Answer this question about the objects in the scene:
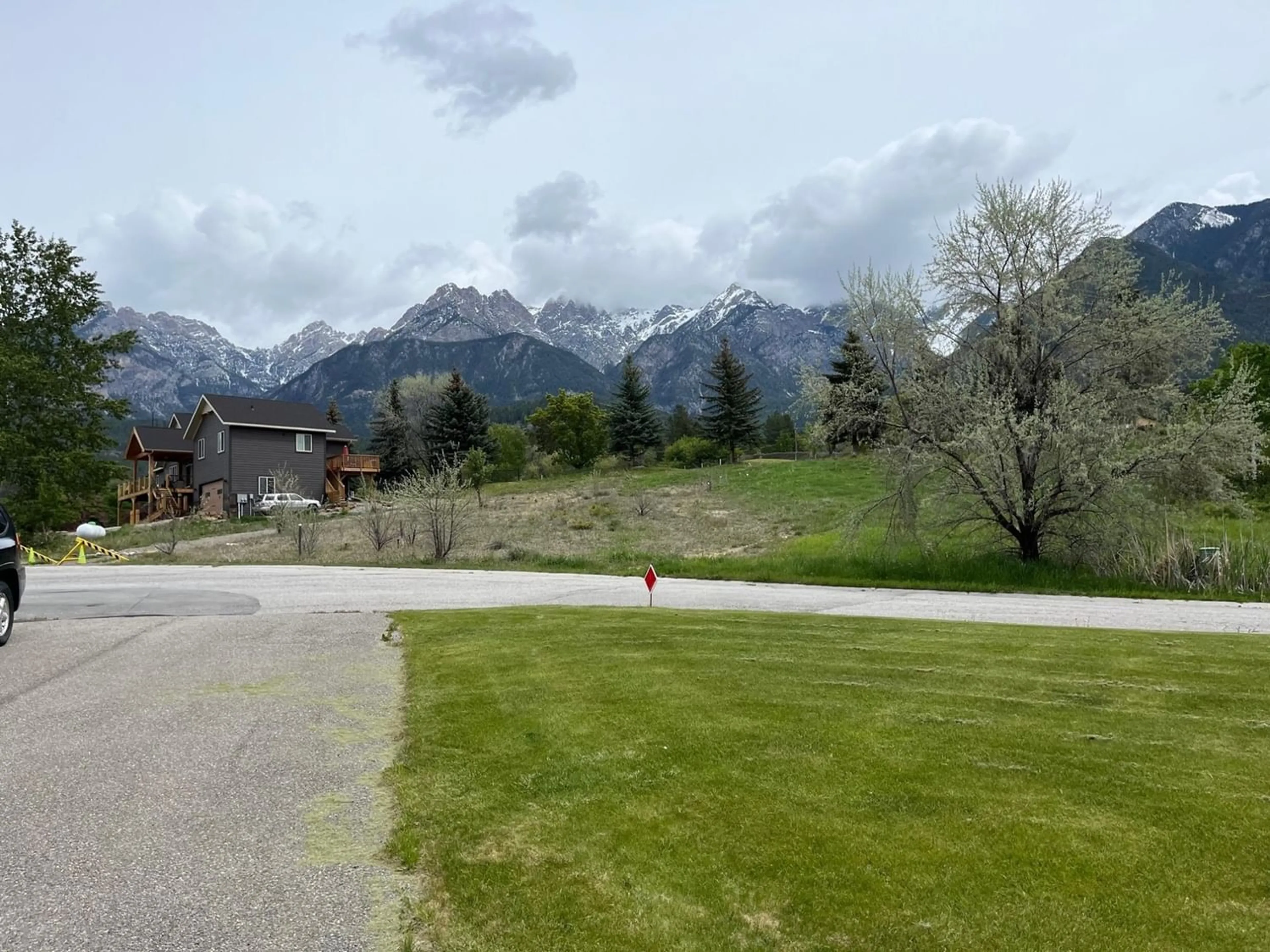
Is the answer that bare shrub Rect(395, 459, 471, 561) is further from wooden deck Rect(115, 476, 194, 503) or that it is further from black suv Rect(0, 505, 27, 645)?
wooden deck Rect(115, 476, 194, 503)

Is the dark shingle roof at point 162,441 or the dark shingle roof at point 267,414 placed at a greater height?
the dark shingle roof at point 267,414

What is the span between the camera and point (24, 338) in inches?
1496

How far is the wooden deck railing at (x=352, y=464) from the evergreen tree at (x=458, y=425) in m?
6.41

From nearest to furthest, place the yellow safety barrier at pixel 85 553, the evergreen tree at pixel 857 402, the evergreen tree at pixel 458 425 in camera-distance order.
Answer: the evergreen tree at pixel 857 402 < the yellow safety barrier at pixel 85 553 < the evergreen tree at pixel 458 425

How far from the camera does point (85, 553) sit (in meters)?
29.2

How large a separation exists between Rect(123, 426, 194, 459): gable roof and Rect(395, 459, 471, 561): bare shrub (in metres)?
36.1

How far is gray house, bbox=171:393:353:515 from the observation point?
51.0 meters

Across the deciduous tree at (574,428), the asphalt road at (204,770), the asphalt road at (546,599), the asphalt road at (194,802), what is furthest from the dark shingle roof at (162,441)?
the asphalt road at (194,802)

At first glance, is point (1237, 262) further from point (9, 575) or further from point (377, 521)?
point (9, 575)

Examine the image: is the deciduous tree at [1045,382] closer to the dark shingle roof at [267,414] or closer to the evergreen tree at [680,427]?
the dark shingle roof at [267,414]

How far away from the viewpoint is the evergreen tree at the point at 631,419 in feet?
229

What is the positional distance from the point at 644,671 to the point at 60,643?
703cm

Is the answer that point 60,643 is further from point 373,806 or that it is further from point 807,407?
point 807,407

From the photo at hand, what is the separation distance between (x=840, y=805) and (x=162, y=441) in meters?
62.0
